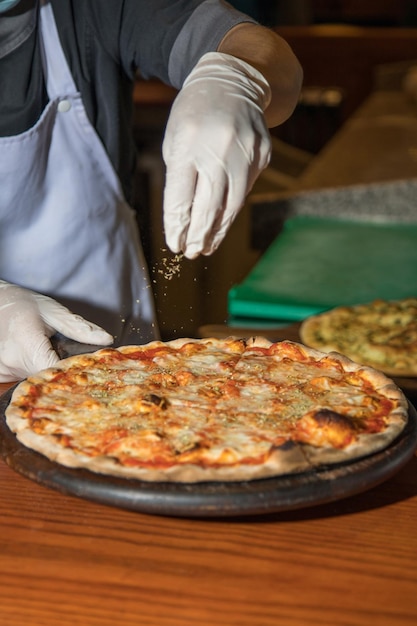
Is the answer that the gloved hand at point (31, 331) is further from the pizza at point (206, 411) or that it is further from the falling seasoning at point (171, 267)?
the falling seasoning at point (171, 267)

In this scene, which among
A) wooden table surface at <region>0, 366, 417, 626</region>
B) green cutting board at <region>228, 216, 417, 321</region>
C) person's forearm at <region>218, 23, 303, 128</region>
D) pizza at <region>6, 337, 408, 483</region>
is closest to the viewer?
wooden table surface at <region>0, 366, 417, 626</region>

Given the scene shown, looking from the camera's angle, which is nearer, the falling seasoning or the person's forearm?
the person's forearm

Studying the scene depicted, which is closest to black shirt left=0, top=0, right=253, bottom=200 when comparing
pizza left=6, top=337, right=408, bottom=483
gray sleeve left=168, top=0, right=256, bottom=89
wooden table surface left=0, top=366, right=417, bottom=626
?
gray sleeve left=168, top=0, right=256, bottom=89

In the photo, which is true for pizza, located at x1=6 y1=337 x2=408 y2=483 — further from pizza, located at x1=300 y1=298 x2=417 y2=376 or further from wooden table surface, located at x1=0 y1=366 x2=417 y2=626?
pizza, located at x1=300 y1=298 x2=417 y2=376

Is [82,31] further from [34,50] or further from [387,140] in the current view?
[387,140]

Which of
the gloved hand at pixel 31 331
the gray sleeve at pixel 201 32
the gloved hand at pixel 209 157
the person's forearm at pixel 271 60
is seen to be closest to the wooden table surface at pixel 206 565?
the gloved hand at pixel 31 331

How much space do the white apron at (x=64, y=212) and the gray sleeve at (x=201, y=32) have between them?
1.00 feet

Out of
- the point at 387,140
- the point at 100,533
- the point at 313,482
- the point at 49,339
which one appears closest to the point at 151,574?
the point at 100,533

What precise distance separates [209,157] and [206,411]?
0.48 metres

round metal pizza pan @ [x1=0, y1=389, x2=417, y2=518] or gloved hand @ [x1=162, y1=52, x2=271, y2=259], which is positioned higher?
gloved hand @ [x1=162, y1=52, x2=271, y2=259]

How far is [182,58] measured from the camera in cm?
213

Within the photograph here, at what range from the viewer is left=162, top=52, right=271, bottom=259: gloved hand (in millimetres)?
1638

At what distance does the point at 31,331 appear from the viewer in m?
1.76

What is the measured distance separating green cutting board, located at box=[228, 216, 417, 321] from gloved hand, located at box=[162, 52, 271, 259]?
5.71 feet
